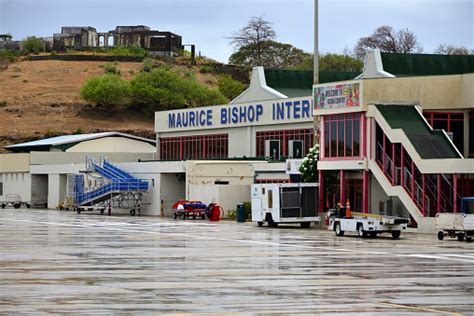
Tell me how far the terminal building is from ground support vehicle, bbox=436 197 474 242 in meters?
5.49

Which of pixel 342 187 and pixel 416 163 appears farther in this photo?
pixel 342 187

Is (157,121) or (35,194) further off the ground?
(157,121)

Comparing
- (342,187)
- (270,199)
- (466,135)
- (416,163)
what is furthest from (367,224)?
(466,135)

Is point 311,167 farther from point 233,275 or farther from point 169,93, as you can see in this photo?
point 169,93

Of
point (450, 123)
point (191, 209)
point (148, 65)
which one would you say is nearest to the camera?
point (450, 123)

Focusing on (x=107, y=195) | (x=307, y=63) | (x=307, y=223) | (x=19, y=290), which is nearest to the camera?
(x=19, y=290)

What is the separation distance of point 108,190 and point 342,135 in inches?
1200

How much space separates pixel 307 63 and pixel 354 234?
129 meters

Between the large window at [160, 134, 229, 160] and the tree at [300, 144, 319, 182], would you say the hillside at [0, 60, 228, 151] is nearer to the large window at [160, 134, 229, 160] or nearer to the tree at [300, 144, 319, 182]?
the large window at [160, 134, 229, 160]

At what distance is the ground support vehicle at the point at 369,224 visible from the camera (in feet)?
166

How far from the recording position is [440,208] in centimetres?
5581

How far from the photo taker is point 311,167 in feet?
222

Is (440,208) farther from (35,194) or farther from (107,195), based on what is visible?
(35,194)

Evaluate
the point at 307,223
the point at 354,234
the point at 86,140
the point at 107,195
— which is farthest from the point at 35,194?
the point at 354,234
